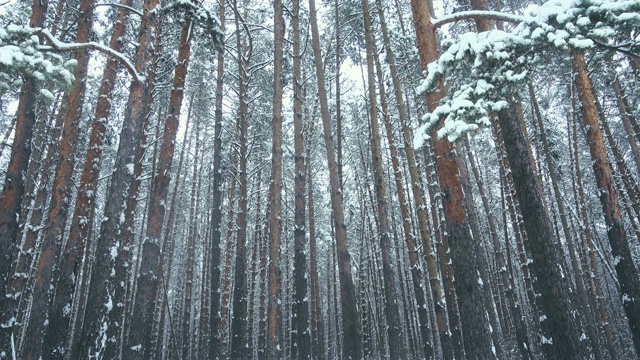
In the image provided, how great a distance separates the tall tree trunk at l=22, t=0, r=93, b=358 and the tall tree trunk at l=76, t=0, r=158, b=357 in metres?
0.81

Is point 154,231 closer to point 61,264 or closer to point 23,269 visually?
point 61,264

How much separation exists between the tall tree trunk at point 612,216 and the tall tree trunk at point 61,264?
11.3 meters

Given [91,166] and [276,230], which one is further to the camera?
[276,230]

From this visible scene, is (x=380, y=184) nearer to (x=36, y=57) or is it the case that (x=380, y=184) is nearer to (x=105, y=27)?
(x=36, y=57)

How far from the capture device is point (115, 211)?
334 inches

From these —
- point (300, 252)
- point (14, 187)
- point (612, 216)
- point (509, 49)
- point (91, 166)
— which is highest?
point (91, 166)

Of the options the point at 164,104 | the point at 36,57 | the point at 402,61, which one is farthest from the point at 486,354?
the point at 164,104

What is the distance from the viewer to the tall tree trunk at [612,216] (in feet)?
25.0

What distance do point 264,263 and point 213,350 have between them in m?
6.95

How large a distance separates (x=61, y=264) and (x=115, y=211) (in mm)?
1934

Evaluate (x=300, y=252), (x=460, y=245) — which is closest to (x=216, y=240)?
(x=300, y=252)

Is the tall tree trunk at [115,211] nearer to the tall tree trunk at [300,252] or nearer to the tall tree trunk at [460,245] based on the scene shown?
the tall tree trunk at [300,252]

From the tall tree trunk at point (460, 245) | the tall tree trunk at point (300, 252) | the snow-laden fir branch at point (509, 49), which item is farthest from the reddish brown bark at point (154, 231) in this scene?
the snow-laden fir branch at point (509, 49)

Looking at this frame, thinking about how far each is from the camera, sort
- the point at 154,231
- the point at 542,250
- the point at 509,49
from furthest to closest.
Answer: the point at 154,231
the point at 542,250
the point at 509,49
